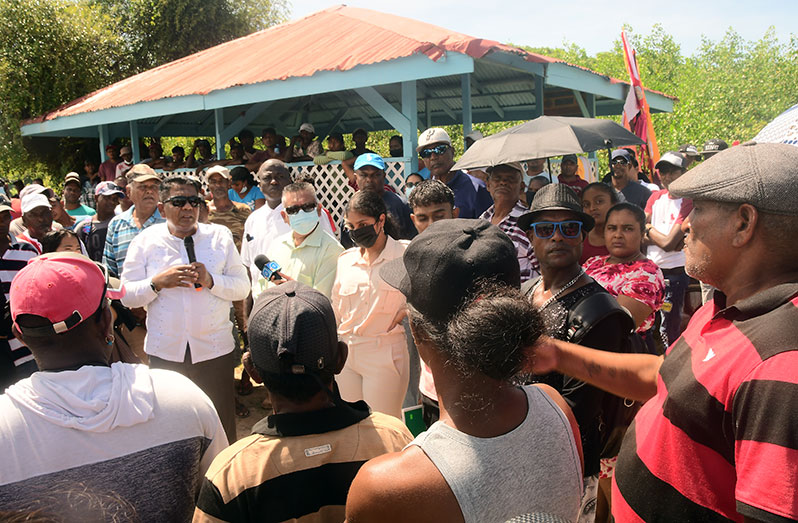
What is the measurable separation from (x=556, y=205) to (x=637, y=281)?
2.37ft

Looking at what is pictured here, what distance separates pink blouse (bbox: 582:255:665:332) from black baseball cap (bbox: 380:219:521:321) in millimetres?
1630

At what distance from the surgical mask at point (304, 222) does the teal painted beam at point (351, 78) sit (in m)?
2.96

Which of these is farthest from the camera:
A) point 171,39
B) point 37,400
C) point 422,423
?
point 171,39

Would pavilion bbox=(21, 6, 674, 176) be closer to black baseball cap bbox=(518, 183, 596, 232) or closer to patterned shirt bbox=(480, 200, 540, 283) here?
patterned shirt bbox=(480, 200, 540, 283)

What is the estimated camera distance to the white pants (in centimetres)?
354

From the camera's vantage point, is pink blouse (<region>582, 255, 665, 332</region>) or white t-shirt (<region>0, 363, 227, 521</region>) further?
pink blouse (<region>582, 255, 665, 332</region>)

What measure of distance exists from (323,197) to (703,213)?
719 centimetres

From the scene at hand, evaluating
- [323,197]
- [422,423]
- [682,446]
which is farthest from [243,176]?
[682,446]

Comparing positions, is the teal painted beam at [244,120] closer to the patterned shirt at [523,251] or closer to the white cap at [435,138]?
the white cap at [435,138]

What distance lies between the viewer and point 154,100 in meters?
10.1

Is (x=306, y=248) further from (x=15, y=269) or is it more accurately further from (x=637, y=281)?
(x=637, y=281)

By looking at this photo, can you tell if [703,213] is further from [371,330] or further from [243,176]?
[243,176]

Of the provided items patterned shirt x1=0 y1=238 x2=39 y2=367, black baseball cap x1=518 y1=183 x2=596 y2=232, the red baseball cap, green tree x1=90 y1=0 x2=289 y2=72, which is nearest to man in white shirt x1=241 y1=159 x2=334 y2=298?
patterned shirt x1=0 y1=238 x2=39 y2=367

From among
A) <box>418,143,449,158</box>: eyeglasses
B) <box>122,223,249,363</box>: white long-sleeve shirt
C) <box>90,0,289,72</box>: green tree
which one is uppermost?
<box>90,0,289,72</box>: green tree
